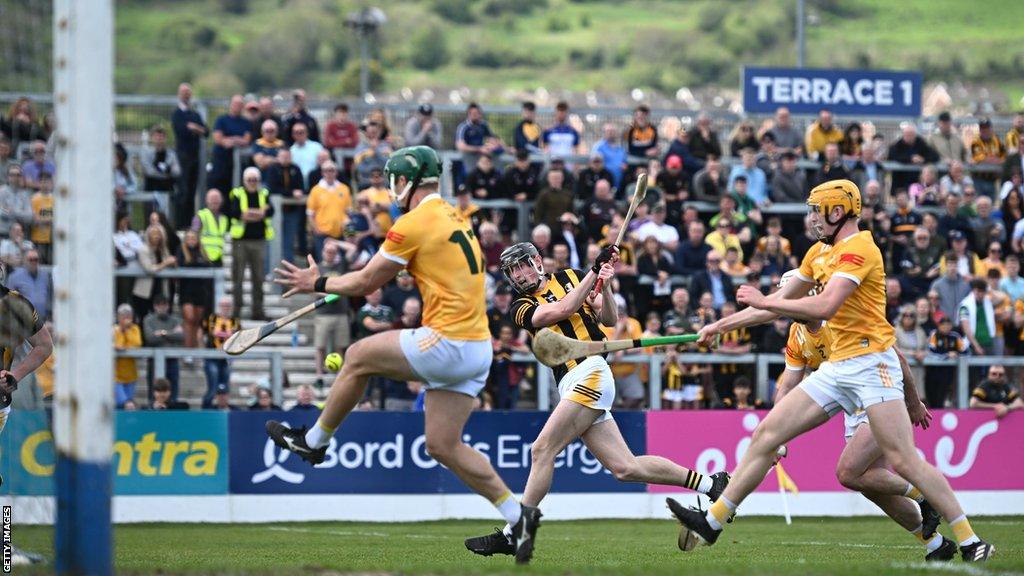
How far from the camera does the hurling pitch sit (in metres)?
9.61

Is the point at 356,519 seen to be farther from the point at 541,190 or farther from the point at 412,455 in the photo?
the point at 541,190

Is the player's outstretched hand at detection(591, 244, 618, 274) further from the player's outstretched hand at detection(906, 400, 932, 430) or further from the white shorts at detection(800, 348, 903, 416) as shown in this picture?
the player's outstretched hand at detection(906, 400, 932, 430)

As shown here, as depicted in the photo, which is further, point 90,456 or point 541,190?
point 541,190

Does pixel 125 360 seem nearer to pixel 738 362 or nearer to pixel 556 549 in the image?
pixel 738 362

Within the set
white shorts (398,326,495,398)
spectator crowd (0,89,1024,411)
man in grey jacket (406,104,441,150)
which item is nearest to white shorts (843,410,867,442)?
white shorts (398,326,495,398)

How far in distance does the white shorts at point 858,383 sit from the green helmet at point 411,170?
115 inches

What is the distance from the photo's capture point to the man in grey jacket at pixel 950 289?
2308 centimetres

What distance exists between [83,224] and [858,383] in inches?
210

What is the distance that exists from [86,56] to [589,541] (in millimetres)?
8797

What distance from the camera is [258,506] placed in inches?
755

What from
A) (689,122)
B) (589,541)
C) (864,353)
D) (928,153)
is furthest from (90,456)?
(689,122)

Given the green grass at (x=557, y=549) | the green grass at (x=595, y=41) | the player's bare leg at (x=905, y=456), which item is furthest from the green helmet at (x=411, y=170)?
the green grass at (x=595, y=41)

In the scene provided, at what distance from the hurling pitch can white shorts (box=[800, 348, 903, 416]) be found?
110cm

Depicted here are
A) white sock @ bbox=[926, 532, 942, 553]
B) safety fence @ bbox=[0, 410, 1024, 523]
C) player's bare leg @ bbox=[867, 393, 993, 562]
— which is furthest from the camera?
safety fence @ bbox=[0, 410, 1024, 523]
